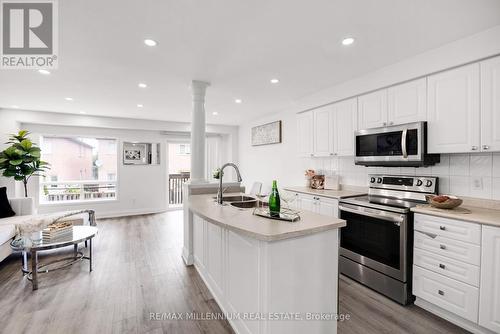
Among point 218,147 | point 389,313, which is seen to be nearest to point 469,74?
point 389,313

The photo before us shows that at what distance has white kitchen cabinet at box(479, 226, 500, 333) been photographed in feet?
5.35

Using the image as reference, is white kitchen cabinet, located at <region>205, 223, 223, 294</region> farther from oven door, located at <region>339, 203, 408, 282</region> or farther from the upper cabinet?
the upper cabinet

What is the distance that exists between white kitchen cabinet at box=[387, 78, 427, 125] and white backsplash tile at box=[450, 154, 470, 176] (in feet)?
1.69

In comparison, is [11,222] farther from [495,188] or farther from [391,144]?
[495,188]

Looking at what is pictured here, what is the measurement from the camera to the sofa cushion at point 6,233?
277cm

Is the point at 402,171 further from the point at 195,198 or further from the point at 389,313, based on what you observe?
the point at 195,198

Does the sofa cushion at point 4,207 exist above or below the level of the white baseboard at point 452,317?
above

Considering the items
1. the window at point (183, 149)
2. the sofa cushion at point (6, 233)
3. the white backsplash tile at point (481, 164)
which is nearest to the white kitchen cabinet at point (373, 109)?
the white backsplash tile at point (481, 164)

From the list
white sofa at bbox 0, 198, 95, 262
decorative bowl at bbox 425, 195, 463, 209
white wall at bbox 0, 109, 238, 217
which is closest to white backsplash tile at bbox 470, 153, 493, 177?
decorative bowl at bbox 425, 195, 463, 209

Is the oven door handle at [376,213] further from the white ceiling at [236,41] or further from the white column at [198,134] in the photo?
the white column at [198,134]

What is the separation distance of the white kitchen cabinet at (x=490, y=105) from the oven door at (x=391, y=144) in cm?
45

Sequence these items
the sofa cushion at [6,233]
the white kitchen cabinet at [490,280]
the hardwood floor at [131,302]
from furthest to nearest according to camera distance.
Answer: the sofa cushion at [6,233]
the hardwood floor at [131,302]
the white kitchen cabinet at [490,280]

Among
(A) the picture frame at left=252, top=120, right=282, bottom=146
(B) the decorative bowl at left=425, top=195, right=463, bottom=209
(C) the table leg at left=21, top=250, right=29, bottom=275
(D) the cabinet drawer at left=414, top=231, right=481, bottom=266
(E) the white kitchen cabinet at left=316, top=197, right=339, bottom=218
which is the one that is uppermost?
(A) the picture frame at left=252, top=120, right=282, bottom=146

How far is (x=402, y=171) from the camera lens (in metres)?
2.77
